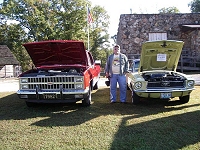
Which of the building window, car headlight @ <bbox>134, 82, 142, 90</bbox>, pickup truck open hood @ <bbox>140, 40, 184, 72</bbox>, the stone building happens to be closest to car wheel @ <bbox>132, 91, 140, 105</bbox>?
car headlight @ <bbox>134, 82, 142, 90</bbox>

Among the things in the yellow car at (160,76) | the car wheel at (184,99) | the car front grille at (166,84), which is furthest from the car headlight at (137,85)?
the car wheel at (184,99)

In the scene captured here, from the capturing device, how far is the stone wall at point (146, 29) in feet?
67.8

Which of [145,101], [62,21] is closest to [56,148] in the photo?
[145,101]

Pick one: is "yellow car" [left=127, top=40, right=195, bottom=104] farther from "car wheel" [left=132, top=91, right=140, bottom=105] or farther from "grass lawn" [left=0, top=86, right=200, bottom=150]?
"grass lawn" [left=0, top=86, right=200, bottom=150]

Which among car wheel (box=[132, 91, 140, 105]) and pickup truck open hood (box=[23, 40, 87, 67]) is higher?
pickup truck open hood (box=[23, 40, 87, 67])

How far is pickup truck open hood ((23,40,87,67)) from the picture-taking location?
724cm

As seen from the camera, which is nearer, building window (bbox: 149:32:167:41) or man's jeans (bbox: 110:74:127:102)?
man's jeans (bbox: 110:74:127:102)

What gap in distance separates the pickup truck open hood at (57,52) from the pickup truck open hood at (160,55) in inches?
75.7

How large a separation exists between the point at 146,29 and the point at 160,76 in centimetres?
1440

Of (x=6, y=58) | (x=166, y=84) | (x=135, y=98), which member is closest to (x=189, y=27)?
(x=166, y=84)

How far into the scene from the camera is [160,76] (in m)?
7.14

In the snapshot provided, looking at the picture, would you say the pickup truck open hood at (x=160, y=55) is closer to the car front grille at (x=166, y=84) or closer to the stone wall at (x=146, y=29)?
the car front grille at (x=166, y=84)

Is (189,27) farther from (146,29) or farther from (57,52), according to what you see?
(57,52)

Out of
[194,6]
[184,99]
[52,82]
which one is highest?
[194,6]
